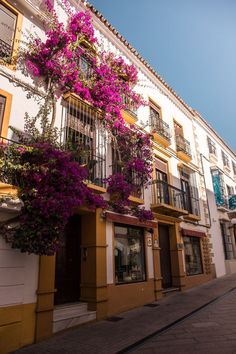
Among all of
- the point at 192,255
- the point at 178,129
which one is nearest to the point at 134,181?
the point at 192,255

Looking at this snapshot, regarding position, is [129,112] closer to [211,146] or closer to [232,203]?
A: [211,146]

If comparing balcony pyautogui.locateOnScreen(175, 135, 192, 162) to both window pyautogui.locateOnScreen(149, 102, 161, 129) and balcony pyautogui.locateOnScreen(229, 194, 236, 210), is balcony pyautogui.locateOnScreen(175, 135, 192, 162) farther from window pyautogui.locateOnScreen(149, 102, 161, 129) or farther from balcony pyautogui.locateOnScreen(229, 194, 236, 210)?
balcony pyautogui.locateOnScreen(229, 194, 236, 210)

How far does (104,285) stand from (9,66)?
624 centimetres

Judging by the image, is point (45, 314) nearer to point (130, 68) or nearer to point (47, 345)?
point (47, 345)

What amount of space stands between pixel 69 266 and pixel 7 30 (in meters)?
6.71

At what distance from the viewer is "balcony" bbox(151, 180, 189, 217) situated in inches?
410

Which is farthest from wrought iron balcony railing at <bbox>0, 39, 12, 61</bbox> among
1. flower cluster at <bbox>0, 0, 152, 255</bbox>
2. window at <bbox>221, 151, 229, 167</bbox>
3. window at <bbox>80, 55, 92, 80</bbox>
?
window at <bbox>221, 151, 229, 167</bbox>

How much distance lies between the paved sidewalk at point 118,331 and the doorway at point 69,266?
1.16m

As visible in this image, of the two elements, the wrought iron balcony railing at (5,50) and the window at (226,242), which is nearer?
the wrought iron balcony railing at (5,50)

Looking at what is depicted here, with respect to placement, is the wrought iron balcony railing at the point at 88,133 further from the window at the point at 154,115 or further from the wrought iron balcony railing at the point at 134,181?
the window at the point at 154,115

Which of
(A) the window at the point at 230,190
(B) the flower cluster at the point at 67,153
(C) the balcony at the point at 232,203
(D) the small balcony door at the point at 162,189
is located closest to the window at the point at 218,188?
(C) the balcony at the point at 232,203

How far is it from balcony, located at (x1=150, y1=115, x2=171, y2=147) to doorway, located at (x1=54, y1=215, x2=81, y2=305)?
5.46 meters

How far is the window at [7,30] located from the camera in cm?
679

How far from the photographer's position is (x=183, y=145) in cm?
1442
